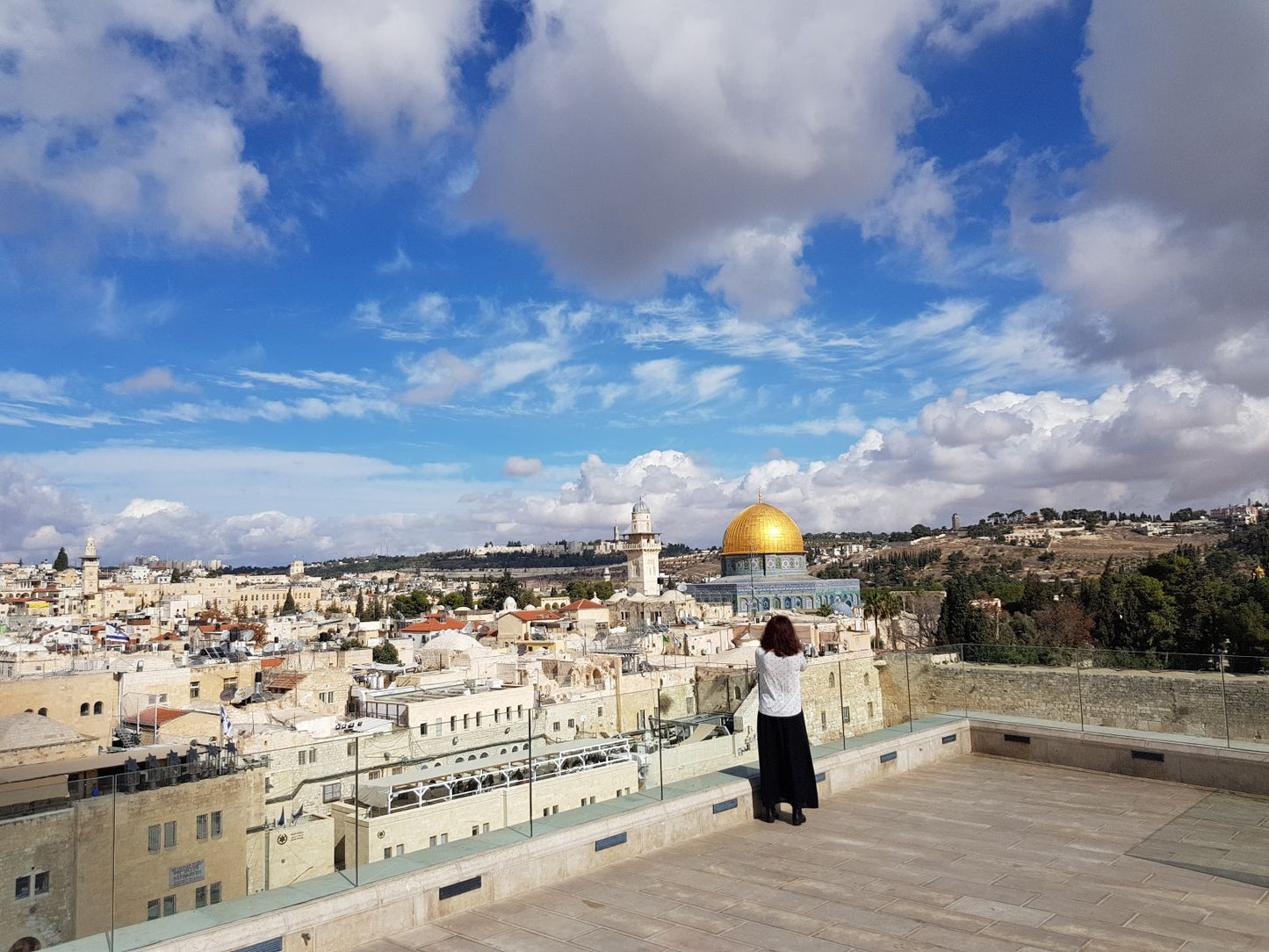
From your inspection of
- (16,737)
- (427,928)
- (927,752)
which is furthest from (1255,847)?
(16,737)

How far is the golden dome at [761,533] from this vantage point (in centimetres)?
5378

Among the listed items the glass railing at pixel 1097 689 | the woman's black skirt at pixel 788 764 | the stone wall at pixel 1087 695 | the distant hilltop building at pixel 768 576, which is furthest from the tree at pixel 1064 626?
the woman's black skirt at pixel 788 764

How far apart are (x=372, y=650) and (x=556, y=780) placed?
126 feet

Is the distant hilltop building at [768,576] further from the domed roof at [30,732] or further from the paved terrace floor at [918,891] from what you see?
the paved terrace floor at [918,891]

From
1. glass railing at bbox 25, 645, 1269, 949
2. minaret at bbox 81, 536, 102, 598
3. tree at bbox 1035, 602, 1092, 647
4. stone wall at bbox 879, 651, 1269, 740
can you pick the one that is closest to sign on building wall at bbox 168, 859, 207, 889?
glass railing at bbox 25, 645, 1269, 949

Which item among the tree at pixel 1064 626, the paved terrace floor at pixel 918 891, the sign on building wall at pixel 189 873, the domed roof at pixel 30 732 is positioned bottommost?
the tree at pixel 1064 626

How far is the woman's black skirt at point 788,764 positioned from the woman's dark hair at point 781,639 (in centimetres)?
43

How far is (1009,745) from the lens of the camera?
768cm

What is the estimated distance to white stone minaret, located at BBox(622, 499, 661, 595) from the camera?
2746 inches

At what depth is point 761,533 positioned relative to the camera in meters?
54.0

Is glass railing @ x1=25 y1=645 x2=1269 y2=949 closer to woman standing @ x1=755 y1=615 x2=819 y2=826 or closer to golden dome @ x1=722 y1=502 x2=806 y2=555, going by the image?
woman standing @ x1=755 y1=615 x2=819 y2=826

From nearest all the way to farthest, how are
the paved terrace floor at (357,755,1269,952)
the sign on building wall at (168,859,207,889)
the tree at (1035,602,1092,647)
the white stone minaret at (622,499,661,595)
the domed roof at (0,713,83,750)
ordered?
the paved terrace floor at (357,755,1269,952), the sign on building wall at (168,859,207,889), the domed roof at (0,713,83,750), the tree at (1035,602,1092,647), the white stone minaret at (622,499,661,595)

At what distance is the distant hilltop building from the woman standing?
1810 inches

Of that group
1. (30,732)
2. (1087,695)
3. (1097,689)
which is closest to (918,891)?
(1087,695)
